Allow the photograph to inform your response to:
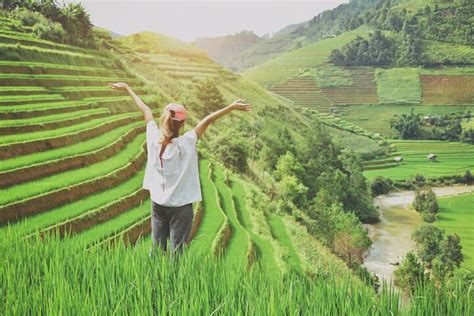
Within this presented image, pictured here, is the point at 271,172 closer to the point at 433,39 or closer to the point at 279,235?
the point at 279,235

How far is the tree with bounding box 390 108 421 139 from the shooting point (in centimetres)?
1118

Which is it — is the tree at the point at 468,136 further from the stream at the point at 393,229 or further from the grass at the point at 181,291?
the grass at the point at 181,291

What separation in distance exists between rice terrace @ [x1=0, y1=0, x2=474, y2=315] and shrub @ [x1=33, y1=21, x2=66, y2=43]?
34 mm

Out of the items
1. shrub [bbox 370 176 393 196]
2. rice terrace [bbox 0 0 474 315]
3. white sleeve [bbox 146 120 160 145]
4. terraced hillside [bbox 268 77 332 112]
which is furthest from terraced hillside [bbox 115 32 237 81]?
white sleeve [bbox 146 120 160 145]

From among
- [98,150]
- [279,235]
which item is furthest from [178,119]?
[279,235]

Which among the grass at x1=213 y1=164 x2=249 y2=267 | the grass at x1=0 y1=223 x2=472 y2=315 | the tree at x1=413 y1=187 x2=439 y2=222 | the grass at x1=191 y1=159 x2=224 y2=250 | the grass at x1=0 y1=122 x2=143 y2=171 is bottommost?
the tree at x1=413 y1=187 x2=439 y2=222

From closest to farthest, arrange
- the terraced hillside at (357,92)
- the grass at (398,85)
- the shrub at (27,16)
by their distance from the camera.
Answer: the shrub at (27,16)
the grass at (398,85)
the terraced hillside at (357,92)

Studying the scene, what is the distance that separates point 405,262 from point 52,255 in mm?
8294

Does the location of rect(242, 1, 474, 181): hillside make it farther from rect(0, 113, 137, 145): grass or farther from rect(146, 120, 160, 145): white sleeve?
rect(146, 120, 160, 145): white sleeve

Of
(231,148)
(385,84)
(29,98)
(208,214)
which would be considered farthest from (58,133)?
(385,84)

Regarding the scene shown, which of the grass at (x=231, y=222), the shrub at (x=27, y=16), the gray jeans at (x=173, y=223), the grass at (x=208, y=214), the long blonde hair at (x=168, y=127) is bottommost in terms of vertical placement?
the grass at (x=231, y=222)

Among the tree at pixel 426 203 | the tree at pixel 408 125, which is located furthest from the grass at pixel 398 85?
the tree at pixel 426 203

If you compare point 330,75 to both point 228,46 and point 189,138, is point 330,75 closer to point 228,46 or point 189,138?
point 228,46

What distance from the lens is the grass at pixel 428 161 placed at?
1012 cm
